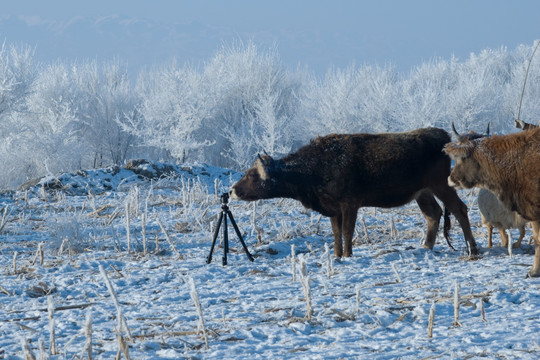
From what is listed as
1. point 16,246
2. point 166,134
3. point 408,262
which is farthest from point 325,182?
point 166,134

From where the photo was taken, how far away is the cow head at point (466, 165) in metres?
6.40

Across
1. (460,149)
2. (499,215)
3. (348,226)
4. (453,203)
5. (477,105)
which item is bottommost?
(348,226)

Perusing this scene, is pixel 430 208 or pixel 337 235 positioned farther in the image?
pixel 430 208

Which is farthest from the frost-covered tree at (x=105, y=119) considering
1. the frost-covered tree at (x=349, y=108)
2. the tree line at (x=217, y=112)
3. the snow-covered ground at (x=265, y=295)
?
the snow-covered ground at (x=265, y=295)

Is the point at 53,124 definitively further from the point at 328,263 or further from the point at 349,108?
the point at 328,263

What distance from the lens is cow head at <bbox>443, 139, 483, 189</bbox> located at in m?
6.40

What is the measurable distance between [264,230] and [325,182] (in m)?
2.29

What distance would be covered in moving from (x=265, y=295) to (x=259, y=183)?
2.69 metres

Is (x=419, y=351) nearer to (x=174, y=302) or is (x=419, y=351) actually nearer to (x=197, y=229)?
(x=174, y=302)

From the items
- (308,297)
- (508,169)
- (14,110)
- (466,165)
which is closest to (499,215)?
(466,165)

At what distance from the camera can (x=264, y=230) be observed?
1006cm

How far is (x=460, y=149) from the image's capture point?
6.47m

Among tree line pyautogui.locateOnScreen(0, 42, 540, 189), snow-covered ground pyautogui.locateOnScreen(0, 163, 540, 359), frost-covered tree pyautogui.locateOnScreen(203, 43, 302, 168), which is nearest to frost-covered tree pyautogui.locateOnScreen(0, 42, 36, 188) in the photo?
tree line pyautogui.locateOnScreen(0, 42, 540, 189)

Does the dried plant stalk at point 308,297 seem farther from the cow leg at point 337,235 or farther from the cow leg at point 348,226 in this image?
the cow leg at point 337,235
